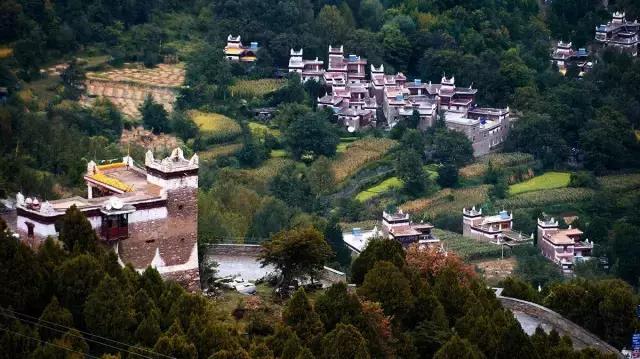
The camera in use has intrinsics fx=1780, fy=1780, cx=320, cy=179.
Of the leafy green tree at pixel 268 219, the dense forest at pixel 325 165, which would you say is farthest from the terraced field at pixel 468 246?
the leafy green tree at pixel 268 219

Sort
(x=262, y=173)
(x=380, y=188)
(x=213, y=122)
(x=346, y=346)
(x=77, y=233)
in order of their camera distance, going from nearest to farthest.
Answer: (x=346, y=346), (x=77, y=233), (x=262, y=173), (x=380, y=188), (x=213, y=122)

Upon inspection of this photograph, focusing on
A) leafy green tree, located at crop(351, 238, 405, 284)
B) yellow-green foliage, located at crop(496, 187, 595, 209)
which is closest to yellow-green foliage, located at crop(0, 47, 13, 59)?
yellow-green foliage, located at crop(496, 187, 595, 209)

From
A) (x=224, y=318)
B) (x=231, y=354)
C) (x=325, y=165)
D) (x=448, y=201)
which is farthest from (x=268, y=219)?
(x=231, y=354)

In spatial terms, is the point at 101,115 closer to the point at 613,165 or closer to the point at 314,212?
the point at 314,212

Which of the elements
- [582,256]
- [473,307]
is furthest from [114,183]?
[582,256]

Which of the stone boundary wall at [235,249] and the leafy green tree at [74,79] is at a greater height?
the stone boundary wall at [235,249]

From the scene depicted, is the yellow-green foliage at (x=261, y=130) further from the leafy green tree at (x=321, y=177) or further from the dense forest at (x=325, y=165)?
the leafy green tree at (x=321, y=177)

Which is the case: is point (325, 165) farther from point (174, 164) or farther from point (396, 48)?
point (174, 164)

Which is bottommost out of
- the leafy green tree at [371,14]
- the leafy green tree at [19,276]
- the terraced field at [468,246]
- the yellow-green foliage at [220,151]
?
the terraced field at [468,246]
